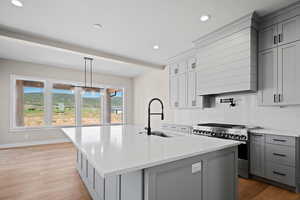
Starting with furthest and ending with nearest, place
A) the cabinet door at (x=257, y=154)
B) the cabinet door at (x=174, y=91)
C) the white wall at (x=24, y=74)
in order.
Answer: the white wall at (x=24, y=74), the cabinet door at (x=174, y=91), the cabinet door at (x=257, y=154)

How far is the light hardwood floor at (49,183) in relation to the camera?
2117mm

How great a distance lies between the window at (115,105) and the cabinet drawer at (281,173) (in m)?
5.72

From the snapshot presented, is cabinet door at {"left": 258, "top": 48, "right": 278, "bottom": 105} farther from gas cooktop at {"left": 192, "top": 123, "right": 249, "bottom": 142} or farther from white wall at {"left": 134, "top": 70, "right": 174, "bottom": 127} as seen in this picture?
white wall at {"left": 134, "top": 70, "right": 174, "bottom": 127}

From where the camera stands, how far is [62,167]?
10.2ft

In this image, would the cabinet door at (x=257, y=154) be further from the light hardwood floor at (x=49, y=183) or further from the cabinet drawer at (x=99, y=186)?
the cabinet drawer at (x=99, y=186)

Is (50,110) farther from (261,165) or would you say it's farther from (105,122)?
(261,165)

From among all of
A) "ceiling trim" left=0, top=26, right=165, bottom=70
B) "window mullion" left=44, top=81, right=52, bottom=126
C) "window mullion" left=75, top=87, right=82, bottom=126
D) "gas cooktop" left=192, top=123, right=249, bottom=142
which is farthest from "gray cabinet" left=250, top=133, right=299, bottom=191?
"window mullion" left=44, top=81, right=52, bottom=126

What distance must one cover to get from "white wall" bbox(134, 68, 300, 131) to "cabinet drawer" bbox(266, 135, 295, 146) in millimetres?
461

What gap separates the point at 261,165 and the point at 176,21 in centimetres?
288

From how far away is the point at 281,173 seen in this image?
2.30 metres

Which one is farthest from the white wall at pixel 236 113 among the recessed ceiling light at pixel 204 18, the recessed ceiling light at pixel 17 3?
the recessed ceiling light at pixel 17 3

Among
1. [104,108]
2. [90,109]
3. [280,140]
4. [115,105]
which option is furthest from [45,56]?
[280,140]

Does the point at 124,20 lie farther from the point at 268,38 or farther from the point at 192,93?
the point at 268,38

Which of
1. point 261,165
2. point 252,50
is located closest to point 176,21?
point 252,50
